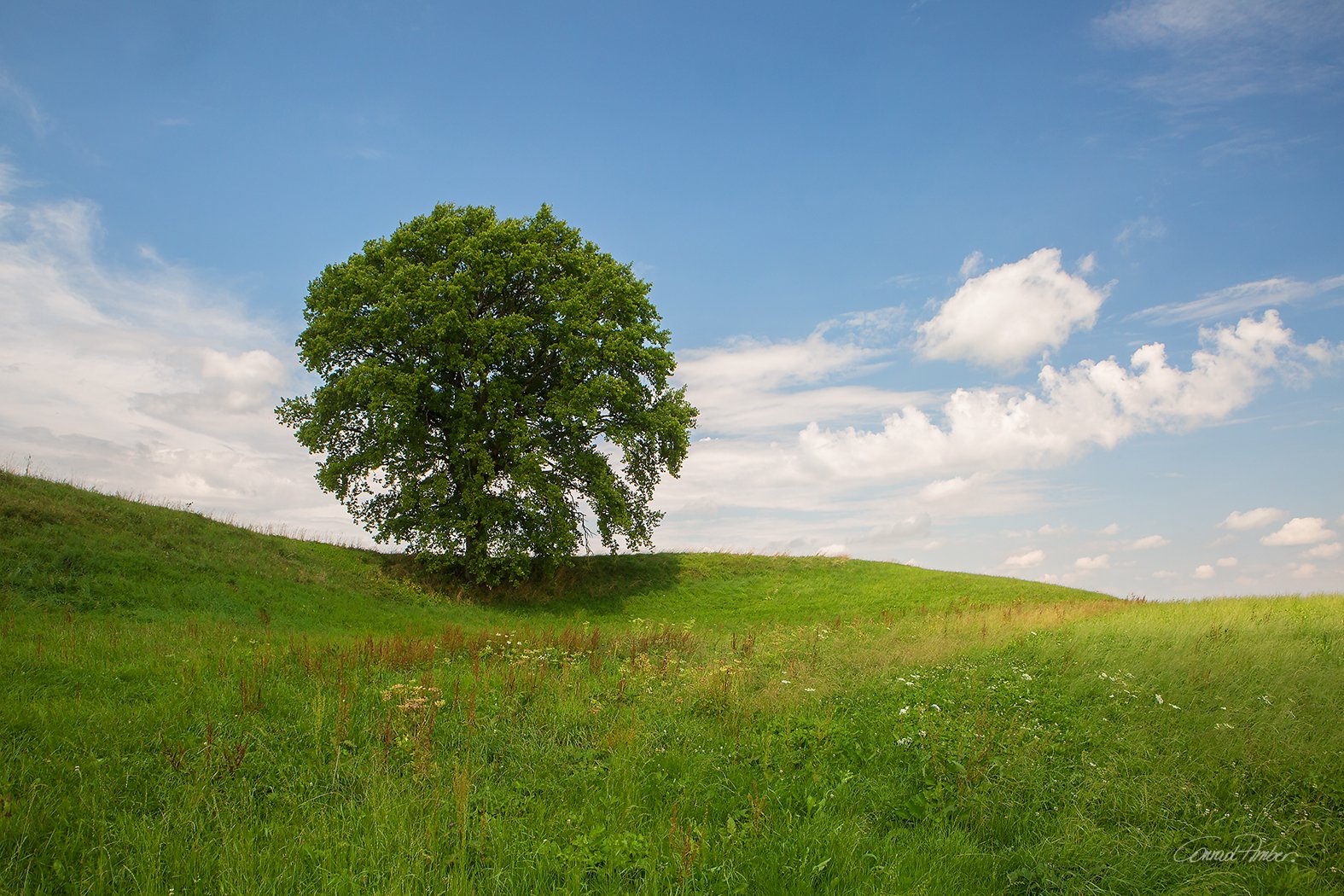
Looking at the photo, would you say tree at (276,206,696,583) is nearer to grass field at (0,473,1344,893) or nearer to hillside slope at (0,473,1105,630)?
hillside slope at (0,473,1105,630)

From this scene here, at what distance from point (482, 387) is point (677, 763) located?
22.1 meters

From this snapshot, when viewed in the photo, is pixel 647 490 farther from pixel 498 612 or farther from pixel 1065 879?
pixel 1065 879

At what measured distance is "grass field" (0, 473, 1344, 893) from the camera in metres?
5.09

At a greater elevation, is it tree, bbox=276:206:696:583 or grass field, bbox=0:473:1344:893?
Result: tree, bbox=276:206:696:583

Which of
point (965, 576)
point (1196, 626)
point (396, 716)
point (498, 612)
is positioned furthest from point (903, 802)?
point (965, 576)

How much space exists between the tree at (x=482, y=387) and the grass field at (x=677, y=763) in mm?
12929

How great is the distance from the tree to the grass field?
42.4 feet

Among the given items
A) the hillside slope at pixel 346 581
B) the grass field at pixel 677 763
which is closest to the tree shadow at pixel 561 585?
the hillside slope at pixel 346 581

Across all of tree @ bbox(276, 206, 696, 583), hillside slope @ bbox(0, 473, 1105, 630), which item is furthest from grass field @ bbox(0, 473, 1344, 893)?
tree @ bbox(276, 206, 696, 583)

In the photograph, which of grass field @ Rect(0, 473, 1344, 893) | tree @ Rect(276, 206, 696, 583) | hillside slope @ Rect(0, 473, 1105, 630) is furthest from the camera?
tree @ Rect(276, 206, 696, 583)

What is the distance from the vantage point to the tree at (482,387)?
25906 millimetres

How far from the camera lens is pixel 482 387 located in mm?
27000

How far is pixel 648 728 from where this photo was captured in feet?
25.3

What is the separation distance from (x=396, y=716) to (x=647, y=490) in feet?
73.4
